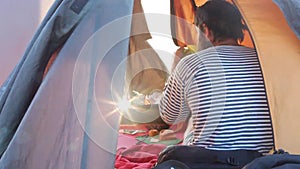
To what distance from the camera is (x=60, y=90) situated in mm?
790

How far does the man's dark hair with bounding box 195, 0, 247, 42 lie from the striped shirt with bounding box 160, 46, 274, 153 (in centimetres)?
5

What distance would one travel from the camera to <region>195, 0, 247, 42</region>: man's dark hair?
1066mm

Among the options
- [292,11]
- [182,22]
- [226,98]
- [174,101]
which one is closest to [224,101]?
[226,98]

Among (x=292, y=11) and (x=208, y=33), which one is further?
(x=208, y=33)

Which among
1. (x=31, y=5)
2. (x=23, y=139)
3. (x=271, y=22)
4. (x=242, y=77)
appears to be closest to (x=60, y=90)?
(x=23, y=139)

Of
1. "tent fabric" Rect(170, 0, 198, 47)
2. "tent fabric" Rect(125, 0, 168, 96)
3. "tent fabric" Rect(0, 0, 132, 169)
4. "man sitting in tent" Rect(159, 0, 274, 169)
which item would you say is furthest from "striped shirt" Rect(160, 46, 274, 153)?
"tent fabric" Rect(125, 0, 168, 96)

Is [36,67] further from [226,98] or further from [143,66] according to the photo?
[143,66]

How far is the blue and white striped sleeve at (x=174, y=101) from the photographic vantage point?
104cm

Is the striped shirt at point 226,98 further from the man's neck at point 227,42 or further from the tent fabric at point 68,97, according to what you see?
the tent fabric at point 68,97

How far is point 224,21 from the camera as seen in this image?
1.06 meters

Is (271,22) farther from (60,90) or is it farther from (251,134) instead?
(60,90)

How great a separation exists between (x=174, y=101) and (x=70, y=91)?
0.38 metres

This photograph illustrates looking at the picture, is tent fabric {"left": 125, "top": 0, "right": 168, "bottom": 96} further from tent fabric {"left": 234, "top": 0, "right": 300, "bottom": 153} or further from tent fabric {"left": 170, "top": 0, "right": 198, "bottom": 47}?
tent fabric {"left": 234, "top": 0, "right": 300, "bottom": 153}

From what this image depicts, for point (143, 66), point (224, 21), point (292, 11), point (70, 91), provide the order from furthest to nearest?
point (143, 66) → point (224, 21) → point (292, 11) → point (70, 91)
